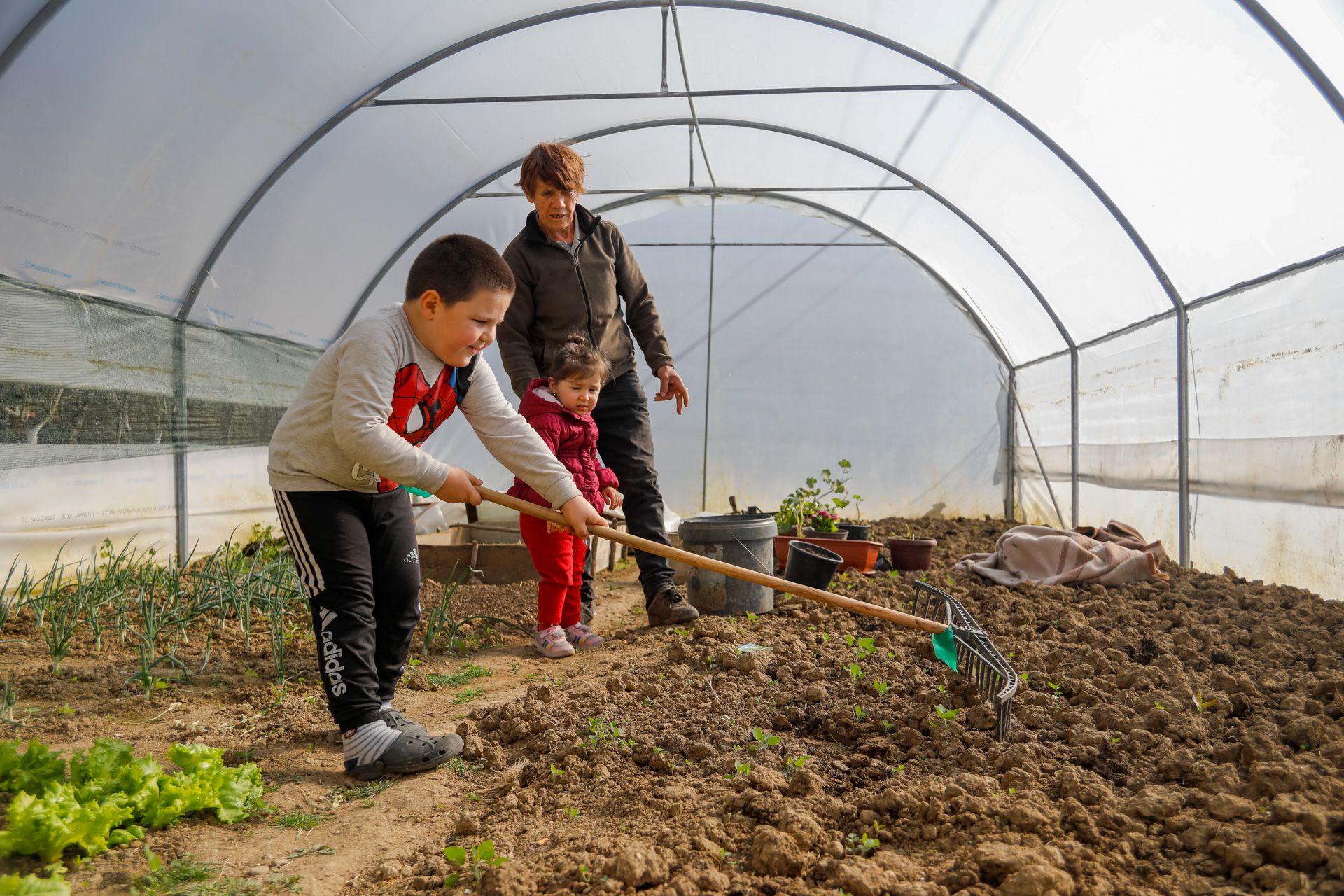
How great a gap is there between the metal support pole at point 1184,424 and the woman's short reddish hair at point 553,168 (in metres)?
3.57

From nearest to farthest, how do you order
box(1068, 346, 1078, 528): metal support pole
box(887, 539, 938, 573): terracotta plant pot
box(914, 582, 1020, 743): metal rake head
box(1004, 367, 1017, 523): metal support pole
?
box(914, 582, 1020, 743): metal rake head < box(887, 539, 938, 573): terracotta plant pot < box(1068, 346, 1078, 528): metal support pole < box(1004, 367, 1017, 523): metal support pole

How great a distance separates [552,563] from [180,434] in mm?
2873

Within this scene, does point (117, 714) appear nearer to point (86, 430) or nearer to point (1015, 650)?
point (86, 430)

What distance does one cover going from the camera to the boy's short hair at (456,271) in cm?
202

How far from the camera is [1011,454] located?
7.35 m

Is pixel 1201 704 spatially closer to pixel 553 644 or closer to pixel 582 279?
pixel 553 644

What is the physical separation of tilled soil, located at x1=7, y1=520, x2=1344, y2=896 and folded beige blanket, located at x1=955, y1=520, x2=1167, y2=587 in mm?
1049

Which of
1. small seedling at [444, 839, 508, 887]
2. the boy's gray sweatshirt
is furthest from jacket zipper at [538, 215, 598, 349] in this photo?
small seedling at [444, 839, 508, 887]

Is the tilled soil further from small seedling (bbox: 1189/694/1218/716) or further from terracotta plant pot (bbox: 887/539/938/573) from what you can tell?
terracotta plant pot (bbox: 887/539/938/573)

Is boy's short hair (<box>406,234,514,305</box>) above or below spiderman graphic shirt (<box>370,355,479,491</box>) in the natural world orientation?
above

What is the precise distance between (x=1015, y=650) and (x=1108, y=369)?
3.59 m

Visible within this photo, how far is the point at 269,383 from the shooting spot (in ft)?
17.9

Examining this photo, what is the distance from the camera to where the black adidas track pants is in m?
1.96

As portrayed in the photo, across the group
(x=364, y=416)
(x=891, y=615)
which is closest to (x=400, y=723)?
(x=364, y=416)
